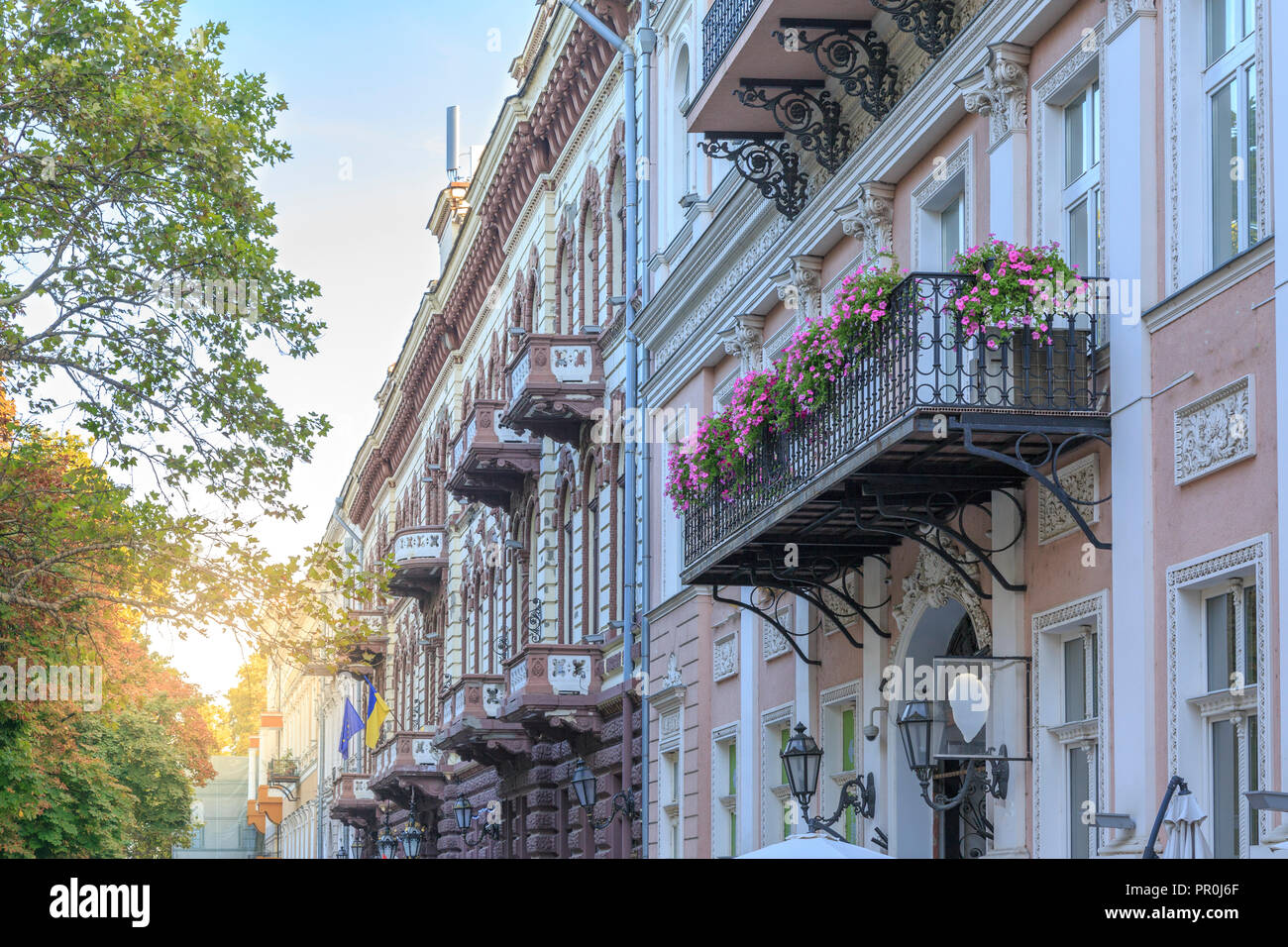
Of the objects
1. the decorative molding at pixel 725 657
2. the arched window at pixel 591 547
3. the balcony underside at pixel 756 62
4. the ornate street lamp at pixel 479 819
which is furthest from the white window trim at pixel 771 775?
the ornate street lamp at pixel 479 819

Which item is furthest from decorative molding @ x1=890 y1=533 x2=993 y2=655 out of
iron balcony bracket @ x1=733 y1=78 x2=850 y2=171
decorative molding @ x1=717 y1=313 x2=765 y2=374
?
decorative molding @ x1=717 y1=313 x2=765 y2=374

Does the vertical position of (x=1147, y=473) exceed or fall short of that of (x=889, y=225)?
it falls short

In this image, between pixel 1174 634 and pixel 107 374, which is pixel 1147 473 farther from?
pixel 107 374

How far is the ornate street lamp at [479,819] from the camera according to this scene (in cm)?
3328

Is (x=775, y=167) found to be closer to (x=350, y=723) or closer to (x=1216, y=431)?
(x=1216, y=431)

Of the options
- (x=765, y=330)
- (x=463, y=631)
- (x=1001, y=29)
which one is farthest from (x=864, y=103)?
→ (x=463, y=631)

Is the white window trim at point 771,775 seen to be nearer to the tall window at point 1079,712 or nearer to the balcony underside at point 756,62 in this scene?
the balcony underside at point 756,62

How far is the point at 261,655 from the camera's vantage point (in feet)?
60.5

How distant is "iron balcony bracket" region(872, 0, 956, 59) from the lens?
14039 millimetres

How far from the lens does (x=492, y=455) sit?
3319cm

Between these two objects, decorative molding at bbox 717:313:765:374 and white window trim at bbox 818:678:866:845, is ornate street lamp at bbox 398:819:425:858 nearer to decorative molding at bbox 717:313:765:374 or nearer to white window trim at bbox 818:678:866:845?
decorative molding at bbox 717:313:765:374

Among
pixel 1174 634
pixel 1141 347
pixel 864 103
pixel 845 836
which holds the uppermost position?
pixel 864 103

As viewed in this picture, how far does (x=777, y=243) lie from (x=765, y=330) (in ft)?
4.36
